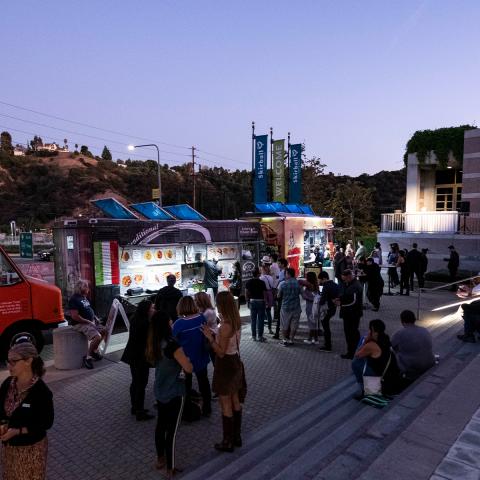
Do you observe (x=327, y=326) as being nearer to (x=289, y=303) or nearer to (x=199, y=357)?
(x=289, y=303)

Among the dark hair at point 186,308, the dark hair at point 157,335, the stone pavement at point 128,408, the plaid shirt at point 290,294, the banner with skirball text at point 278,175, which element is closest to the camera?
the dark hair at point 157,335

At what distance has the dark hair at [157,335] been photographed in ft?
13.8

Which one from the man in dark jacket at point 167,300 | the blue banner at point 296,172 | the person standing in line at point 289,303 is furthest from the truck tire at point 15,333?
the blue banner at point 296,172

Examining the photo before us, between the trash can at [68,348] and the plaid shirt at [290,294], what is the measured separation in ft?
13.4

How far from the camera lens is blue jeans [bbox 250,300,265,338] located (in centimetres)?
904

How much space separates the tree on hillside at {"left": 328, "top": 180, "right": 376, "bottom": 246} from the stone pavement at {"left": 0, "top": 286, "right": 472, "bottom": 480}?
3346 cm

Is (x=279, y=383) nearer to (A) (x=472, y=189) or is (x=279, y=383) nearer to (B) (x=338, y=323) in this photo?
(B) (x=338, y=323)

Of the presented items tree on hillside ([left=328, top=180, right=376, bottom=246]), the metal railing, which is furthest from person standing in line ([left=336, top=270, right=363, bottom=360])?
tree on hillside ([left=328, top=180, right=376, bottom=246])

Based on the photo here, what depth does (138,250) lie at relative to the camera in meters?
11.4

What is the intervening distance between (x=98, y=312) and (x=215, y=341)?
6.56m

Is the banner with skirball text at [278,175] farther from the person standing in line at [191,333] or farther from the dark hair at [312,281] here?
the person standing in line at [191,333]

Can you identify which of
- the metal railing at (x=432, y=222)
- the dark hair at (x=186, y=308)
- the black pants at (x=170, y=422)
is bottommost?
the black pants at (x=170, y=422)

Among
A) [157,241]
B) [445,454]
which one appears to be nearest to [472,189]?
[157,241]

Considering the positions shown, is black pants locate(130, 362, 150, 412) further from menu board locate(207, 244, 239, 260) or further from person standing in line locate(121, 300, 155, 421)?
menu board locate(207, 244, 239, 260)
